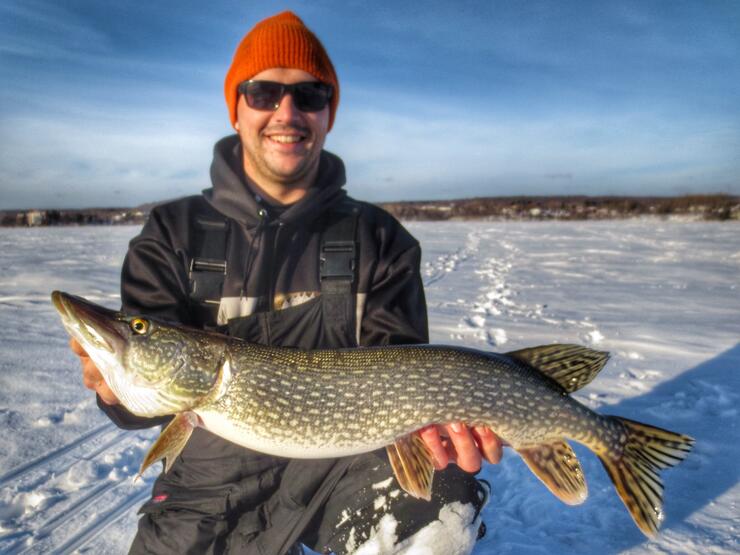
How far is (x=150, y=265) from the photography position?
7.09ft

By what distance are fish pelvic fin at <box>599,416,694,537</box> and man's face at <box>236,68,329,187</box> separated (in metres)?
1.79

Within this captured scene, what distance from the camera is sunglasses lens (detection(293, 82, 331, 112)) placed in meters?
2.45

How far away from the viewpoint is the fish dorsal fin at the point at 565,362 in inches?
77.1

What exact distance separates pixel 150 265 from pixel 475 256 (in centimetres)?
1052

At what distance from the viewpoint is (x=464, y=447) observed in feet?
6.15

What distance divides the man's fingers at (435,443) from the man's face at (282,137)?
4.51 ft

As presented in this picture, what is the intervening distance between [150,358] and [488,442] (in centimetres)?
131

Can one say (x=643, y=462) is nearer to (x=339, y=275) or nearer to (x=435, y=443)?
(x=435, y=443)

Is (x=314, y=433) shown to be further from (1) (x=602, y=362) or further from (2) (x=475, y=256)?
(2) (x=475, y=256)

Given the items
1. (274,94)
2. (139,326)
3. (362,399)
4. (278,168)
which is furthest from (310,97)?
(362,399)

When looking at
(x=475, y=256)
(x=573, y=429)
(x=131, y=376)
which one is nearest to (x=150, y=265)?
(x=131, y=376)

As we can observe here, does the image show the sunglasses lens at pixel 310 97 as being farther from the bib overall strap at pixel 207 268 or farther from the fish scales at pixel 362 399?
the fish scales at pixel 362 399

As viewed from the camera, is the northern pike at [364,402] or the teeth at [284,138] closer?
the northern pike at [364,402]

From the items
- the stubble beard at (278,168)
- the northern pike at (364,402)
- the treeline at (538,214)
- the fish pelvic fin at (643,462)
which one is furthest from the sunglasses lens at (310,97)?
the treeline at (538,214)
